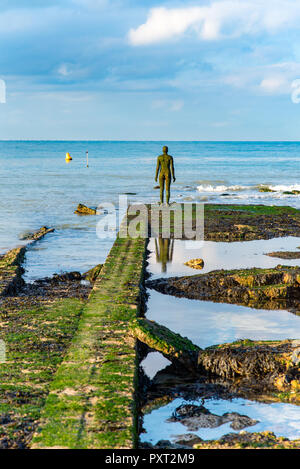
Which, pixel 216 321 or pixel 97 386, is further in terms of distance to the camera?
pixel 216 321

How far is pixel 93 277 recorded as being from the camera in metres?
12.0

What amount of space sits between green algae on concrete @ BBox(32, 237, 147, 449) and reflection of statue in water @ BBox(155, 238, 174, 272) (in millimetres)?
3904

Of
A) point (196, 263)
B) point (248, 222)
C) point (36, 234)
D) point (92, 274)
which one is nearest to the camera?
point (92, 274)

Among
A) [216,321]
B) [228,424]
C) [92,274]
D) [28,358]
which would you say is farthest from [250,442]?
[92,274]

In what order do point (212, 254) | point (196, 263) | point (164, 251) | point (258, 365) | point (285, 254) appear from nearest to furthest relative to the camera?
point (258, 365) → point (196, 263) → point (285, 254) → point (212, 254) → point (164, 251)

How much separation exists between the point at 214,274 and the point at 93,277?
8.50 ft

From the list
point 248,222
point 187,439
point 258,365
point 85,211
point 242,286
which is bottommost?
point 187,439

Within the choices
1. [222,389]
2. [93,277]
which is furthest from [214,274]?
[222,389]

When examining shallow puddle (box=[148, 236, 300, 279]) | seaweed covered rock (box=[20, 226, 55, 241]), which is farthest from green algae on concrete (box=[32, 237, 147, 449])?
seaweed covered rock (box=[20, 226, 55, 241])

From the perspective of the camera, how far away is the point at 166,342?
23.7 ft

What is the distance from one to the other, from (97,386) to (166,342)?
4.71ft

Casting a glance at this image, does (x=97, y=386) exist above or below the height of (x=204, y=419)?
above

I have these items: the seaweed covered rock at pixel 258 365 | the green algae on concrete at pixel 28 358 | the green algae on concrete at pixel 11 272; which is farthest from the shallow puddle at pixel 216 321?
the green algae on concrete at pixel 11 272

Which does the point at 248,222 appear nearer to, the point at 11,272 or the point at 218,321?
the point at 11,272
